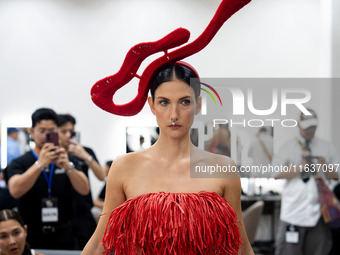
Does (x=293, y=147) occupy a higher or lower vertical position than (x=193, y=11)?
lower

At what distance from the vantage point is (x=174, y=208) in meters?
1.60

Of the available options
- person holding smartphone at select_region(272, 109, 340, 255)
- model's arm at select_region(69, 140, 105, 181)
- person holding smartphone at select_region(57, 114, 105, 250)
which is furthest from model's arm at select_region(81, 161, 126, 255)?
model's arm at select_region(69, 140, 105, 181)

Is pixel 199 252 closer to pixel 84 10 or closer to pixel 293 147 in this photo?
pixel 293 147

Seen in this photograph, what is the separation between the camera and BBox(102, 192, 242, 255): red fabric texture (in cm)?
158

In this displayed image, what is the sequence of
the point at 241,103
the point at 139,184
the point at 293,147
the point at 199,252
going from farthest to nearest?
the point at 293,147
the point at 241,103
the point at 139,184
the point at 199,252

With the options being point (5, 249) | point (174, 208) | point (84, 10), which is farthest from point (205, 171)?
point (84, 10)

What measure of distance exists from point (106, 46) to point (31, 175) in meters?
3.67

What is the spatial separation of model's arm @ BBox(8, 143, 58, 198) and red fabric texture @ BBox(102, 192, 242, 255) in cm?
183

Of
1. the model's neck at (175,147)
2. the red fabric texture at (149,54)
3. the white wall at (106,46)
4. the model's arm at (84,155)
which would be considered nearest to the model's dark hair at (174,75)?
the red fabric texture at (149,54)

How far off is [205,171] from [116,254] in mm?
391

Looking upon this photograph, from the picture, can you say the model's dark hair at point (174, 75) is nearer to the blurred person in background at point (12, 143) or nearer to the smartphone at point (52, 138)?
the smartphone at point (52, 138)

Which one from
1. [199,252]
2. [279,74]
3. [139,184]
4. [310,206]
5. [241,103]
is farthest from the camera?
[279,74]

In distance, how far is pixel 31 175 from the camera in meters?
3.36

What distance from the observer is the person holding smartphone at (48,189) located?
3.48 meters
